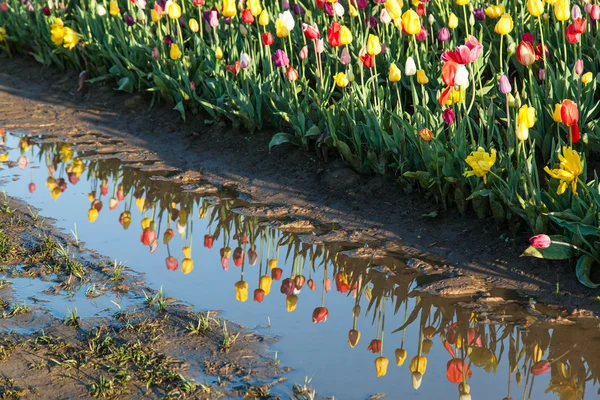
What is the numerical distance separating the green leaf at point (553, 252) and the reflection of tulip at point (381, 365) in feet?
3.06

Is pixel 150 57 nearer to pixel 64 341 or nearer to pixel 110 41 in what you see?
pixel 110 41

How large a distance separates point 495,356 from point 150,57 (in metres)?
4.06

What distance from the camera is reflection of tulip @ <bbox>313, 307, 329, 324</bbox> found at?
333cm

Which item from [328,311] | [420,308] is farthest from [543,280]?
[328,311]

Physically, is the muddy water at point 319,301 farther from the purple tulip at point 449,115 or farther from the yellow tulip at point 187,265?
the purple tulip at point 449,115

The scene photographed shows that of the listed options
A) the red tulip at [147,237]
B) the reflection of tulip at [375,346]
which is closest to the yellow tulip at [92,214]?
the red tulip at [147,237]

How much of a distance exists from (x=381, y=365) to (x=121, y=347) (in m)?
0.94

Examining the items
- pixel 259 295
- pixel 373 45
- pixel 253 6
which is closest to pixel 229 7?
pixel 253 6

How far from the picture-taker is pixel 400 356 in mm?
3037

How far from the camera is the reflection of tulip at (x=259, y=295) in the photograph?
3.51 meters

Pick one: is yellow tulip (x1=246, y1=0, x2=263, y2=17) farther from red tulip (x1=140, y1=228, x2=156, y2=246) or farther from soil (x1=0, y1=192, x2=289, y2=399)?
soil (x1=0, y1=192, x2=289, y2=399)

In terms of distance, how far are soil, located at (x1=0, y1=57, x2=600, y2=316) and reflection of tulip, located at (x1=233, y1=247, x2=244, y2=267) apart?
47cm

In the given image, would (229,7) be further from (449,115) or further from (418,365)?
(418,365)

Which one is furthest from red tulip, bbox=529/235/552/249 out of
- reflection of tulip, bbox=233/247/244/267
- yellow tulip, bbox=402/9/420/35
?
yellow tulip, bbox=402/9/420/35
